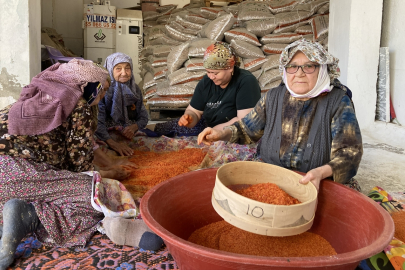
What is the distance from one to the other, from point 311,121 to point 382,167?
4.97 ft

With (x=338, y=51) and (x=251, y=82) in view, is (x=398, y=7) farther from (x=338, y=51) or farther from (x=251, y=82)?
(x=251, y=82)

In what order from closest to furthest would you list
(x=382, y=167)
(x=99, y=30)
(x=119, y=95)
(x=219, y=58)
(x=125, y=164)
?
(x=125, y=164) → (x=219, y=58) → (x=382, y=167) → (x=119, y=95) → (x=99, y=30)

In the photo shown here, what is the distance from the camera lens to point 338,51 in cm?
405

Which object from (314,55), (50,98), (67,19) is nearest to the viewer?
(314,55)

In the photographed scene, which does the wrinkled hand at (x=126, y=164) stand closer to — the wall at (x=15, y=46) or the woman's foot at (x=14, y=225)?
the woman's foot at (x=14, y=225)

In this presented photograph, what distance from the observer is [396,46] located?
3.72 m

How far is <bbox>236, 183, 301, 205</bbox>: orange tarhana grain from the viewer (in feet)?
4.45

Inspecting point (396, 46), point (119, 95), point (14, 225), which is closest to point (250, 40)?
point (396, 46)

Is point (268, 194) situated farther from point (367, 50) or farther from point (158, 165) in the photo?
point (367, 50)

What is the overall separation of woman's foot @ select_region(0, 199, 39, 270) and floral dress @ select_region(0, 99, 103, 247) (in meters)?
0.04

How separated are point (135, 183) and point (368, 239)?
1.48 metres

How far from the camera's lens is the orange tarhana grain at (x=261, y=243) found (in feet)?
4.58

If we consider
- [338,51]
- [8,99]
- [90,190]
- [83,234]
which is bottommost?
[83,234]

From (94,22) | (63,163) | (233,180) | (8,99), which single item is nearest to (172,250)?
(233,180)
